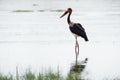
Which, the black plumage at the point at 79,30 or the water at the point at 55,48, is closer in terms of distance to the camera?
the water at the point at 55,48

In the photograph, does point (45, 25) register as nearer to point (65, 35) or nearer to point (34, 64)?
point (65, 35)

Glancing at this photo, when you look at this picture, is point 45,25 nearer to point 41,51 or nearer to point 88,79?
point 41,51

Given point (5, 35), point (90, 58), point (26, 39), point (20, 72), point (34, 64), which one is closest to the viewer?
point (20, 72)

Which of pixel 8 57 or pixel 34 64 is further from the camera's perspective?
pixel 8 57

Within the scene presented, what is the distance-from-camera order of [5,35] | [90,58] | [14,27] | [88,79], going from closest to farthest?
[88,79] < [90,58] < [5,35] < [14,27]

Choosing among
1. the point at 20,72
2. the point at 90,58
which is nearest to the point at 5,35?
the point at 90,58

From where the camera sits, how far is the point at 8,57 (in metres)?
15.6

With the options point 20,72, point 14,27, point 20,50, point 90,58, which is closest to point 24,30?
point 14,27

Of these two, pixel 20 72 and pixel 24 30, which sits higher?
pixel 24 30

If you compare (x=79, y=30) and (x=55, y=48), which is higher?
(x=79, y=30)

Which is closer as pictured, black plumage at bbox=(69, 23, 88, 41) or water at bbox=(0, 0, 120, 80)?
water at bbox=(0, 0, 120, 80)

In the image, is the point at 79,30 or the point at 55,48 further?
the point at 55,48

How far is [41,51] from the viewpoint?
16.7 metres

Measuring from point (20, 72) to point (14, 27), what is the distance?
13.0 metres
